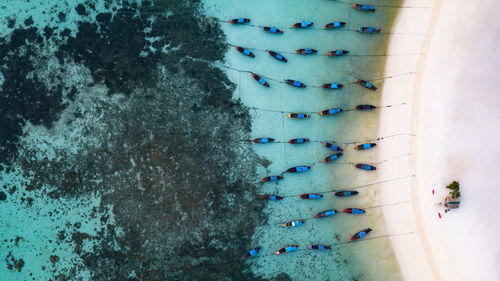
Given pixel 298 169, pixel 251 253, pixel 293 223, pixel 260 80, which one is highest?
pixel 260 80

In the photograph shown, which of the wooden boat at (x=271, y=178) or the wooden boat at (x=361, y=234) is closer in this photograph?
the wooden boat at (x=361, y=234)

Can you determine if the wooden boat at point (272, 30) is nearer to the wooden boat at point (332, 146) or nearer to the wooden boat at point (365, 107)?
the wooden boat at point (365, 107)

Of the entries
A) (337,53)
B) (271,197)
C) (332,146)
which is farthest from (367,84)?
(271,197)

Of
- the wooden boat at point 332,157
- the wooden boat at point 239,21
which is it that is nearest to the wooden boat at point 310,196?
the wooden boat at point 332,157

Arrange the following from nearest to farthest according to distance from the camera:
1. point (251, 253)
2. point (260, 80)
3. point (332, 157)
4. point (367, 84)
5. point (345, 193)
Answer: point (251, 253), point (345, 193), point (332, 157), point (367, 84), point (260, 80)

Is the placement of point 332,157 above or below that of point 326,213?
Result: above

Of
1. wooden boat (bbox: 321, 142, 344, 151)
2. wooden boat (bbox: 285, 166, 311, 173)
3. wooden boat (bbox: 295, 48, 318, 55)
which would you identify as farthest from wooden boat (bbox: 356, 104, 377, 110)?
wooden boat (bbox: 285, 166, 311, 173)

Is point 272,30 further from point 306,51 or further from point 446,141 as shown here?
point 446,141
